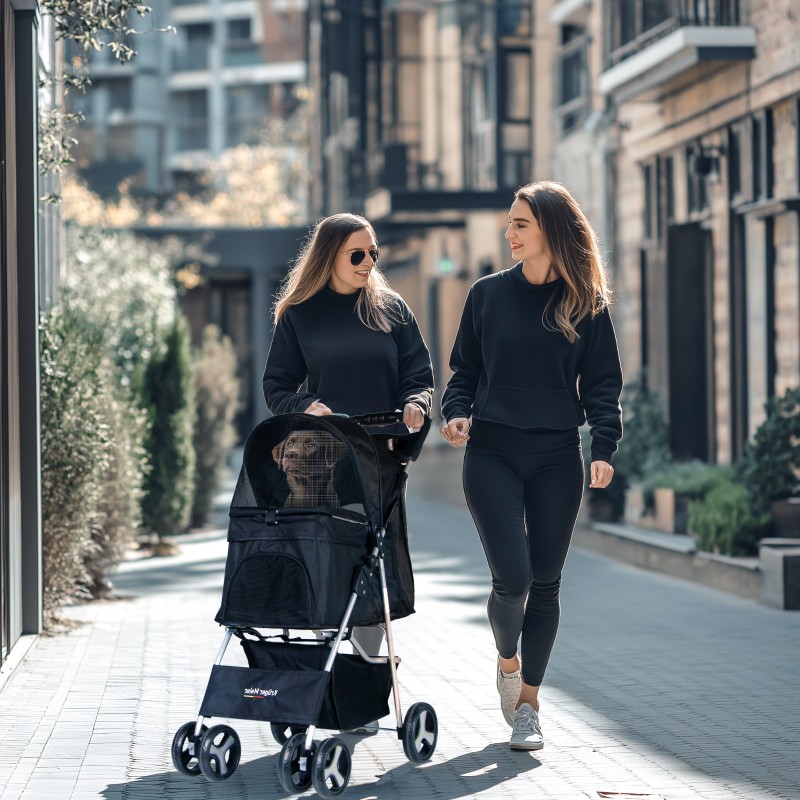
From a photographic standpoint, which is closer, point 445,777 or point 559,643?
point 445,777

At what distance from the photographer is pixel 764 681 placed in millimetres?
8383

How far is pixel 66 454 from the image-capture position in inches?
403

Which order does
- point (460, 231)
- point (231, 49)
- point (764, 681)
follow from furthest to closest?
point (231, 49) → point (460, 231) → point (764, 681)

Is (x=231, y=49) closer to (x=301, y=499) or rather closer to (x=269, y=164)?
(x=269, y=164)

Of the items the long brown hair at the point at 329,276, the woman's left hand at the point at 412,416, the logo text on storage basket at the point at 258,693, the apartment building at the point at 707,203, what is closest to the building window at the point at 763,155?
the apartment building at the point at 707,203

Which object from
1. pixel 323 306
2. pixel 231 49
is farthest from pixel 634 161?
pixel 231 49

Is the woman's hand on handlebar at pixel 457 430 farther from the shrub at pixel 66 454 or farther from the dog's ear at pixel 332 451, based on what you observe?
the shrub at pixel 66 454

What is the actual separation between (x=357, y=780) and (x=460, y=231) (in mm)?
22401

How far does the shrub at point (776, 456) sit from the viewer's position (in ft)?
40.4

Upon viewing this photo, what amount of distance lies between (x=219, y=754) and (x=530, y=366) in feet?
5.94

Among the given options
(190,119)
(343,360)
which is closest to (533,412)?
(343,360)

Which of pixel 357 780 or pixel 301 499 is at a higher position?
pixel 301 499

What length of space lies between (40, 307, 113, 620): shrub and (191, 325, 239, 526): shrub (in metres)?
8.84

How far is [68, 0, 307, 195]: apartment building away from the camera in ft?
285
